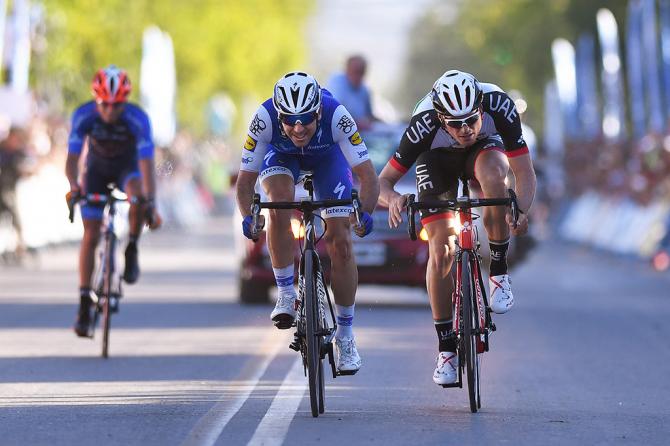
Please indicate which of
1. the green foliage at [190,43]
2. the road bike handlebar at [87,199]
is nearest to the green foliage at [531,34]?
the green foliage at [190,43]

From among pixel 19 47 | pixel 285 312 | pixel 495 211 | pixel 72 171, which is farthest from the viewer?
pixel 19 47

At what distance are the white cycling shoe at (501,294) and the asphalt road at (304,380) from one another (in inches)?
22.3

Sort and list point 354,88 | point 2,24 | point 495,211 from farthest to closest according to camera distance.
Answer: point 2,24, point 354,88, point 495,211

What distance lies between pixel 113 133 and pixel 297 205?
4321 millimetres

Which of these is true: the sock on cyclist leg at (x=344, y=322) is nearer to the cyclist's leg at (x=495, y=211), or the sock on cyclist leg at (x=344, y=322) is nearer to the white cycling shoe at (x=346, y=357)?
the white cycling shoe at (x=346, y=357)

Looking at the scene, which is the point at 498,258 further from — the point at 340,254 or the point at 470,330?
the point at 340,254

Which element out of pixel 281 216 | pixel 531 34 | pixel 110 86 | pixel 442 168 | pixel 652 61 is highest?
pixel 531 34

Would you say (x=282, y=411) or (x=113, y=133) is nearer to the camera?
(x=282, y=411)

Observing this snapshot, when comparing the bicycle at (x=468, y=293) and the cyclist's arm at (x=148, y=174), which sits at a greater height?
the cyclist's arm at (x=148, y=174)

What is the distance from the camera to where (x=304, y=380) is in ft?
42.9

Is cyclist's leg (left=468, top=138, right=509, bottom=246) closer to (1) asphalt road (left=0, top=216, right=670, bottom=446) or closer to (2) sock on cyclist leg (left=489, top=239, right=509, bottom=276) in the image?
(2) sock on cyclist leg (left=489, top=239, right=509, bottom=276)

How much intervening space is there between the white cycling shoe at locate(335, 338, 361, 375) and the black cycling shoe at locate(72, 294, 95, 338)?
3.72m

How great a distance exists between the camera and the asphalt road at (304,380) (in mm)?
10422

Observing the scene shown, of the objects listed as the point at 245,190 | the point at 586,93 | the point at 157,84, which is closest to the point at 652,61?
the point at 157,84
